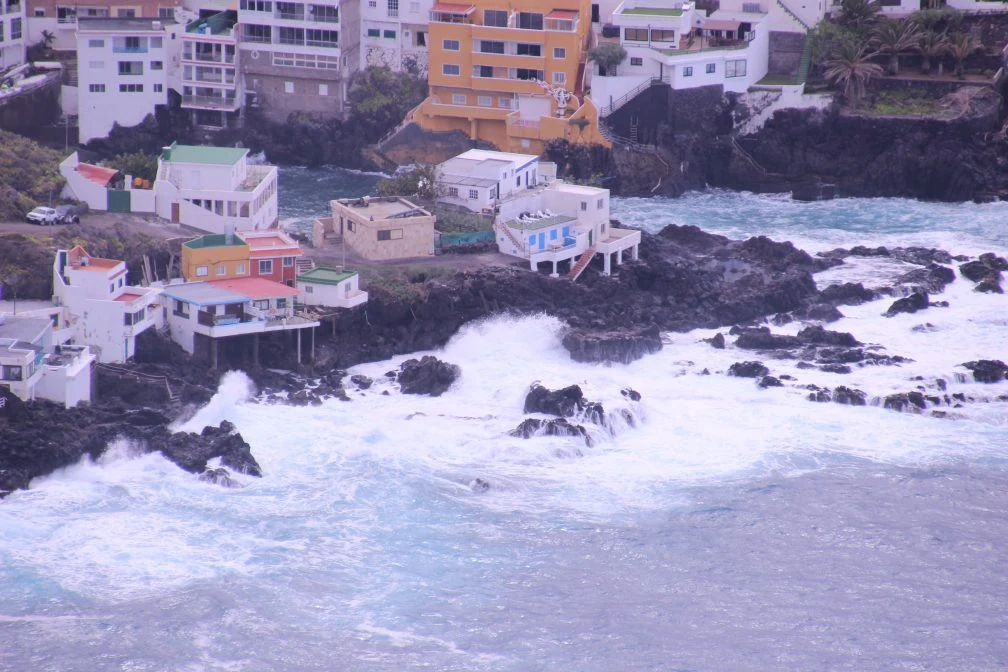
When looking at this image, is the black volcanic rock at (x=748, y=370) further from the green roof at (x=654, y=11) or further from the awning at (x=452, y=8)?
the awning at (x=452, y=8)

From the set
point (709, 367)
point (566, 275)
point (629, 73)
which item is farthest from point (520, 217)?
point (629, 73)

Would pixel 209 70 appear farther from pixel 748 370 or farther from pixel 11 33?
pixel 748 370

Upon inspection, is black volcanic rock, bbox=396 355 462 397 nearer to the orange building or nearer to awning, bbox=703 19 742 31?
the orange building

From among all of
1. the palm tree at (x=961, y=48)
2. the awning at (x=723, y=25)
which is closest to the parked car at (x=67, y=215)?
the awning at (x=723, y=25)

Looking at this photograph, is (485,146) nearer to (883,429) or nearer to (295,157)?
(295,157)

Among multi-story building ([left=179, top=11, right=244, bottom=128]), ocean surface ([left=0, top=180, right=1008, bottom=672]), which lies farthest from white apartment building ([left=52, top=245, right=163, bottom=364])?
multi-story building ([left=179, top=11, right=244, bottom=128])
